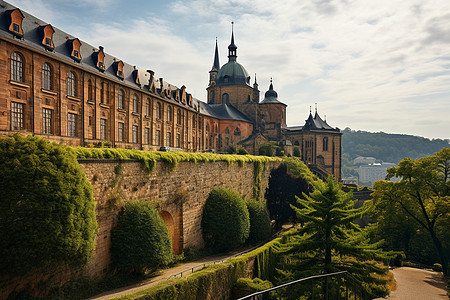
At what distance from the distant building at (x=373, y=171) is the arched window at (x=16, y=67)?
7415 inches

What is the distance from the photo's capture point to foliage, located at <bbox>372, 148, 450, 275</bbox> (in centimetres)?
2402

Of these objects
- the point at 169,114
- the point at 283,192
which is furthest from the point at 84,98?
the point at 283,192

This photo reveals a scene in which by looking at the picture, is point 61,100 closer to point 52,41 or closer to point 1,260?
point 52,41

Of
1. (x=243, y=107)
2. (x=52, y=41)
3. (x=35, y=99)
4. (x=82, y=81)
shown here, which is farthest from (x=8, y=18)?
(x=243, y=107)

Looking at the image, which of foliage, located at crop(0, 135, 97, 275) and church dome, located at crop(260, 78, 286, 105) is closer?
foliage, located at crop(0, 135, 97, 275)

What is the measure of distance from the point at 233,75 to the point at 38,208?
6088cm

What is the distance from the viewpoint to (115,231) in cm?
1470

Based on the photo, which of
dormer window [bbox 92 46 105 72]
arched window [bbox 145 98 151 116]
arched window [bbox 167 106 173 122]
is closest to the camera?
dormer window [bbox 92 46 105 72]

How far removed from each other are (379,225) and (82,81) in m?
26.1

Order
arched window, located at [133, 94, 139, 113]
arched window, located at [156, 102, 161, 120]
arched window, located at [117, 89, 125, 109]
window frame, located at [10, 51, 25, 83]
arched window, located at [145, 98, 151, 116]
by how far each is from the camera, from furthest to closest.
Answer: arched window, located at [156, 102, 161, 120] → arched window, located at [145, 98, 151, 116] → arched window, located at [133, 94, 139, 113] → arched window, located at [117, 89, 125, 109] → window frame, located at [10, 51, 25, 83]

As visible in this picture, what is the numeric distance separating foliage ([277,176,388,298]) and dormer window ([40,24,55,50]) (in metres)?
19.2

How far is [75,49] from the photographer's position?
79.6 feet

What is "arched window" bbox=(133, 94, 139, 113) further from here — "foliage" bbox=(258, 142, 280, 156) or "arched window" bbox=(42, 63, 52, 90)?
"foliage" bbox=(258, 142, 280, 156)

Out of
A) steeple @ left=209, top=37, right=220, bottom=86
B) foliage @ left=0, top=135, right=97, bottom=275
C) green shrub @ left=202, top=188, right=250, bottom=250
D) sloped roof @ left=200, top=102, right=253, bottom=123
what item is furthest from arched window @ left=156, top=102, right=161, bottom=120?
steeple @ left=209, top=37, right=220, bottom=86
